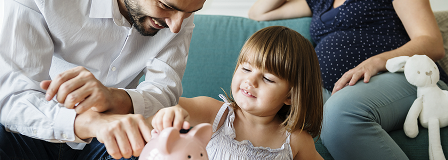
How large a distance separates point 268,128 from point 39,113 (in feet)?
2.21

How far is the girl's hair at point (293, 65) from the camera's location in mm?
944

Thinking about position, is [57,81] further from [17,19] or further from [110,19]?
[110,19]

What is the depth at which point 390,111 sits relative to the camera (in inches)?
48.4

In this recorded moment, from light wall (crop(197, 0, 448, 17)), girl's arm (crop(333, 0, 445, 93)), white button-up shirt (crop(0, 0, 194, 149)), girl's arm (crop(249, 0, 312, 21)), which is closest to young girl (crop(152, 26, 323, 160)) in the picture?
white button-up shirt (crop(0, 0, 194, 149))

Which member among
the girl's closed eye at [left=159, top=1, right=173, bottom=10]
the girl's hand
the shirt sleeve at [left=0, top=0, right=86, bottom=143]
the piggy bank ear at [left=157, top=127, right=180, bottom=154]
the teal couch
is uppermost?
the girl's closed eye at [left=159, top=1, right=173, bottom=10]

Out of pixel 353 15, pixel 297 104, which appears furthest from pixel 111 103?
pixel 353 15

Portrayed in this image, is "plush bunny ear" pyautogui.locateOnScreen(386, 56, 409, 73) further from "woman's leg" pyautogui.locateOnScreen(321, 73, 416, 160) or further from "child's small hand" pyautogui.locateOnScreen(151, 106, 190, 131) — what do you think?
"child's small hand" pyautogui.locateOnScreen(151, 106, 190, 131)

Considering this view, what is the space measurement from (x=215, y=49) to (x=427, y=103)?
1023 millimetres

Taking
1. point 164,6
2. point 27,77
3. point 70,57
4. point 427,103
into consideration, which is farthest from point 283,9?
point 27,77

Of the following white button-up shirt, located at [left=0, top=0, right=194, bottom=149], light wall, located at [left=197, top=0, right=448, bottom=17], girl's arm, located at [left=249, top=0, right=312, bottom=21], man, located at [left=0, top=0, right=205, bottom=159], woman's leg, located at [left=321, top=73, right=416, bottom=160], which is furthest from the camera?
light wall, located at [left=197, top=0, right=448, bottom=17]

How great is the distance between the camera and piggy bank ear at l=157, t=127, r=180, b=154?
0.52 m

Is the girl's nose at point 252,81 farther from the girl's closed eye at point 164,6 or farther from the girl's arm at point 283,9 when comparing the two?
the girl's arm at point 283,9

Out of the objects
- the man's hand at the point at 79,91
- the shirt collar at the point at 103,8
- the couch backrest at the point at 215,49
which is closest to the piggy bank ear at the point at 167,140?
the man's hand at the point at 79,91

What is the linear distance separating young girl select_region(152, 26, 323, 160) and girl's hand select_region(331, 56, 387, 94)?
0.34 metres
